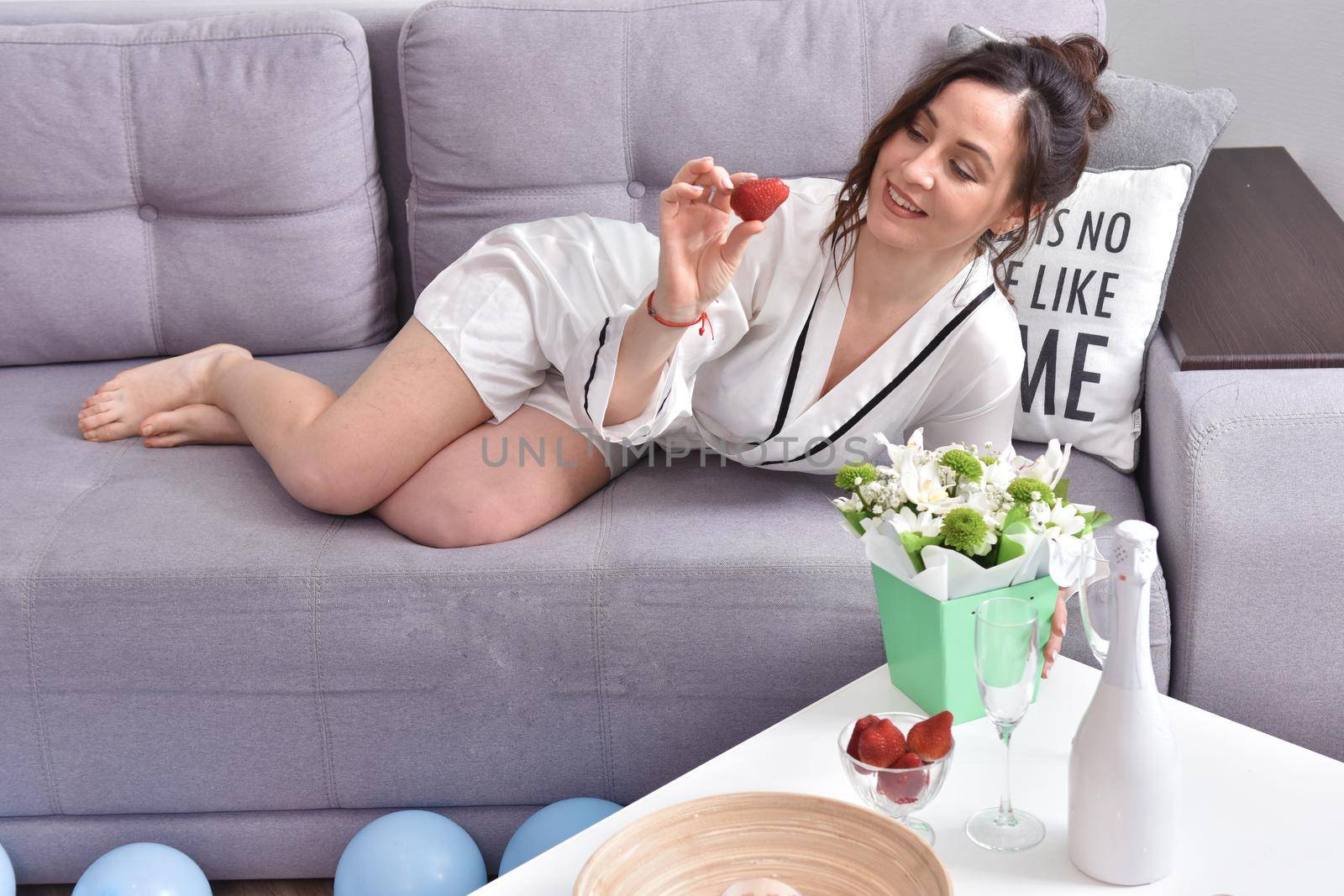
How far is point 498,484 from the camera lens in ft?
5.61

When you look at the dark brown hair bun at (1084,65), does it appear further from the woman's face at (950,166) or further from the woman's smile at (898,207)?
the woman's smile at (898,207)

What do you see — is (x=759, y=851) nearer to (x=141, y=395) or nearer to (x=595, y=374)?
(x=595, y=374)

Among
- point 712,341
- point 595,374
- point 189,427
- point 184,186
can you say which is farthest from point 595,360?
point 184,186

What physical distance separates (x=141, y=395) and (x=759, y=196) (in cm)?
112

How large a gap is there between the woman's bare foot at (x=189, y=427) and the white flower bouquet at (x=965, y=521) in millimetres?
1073

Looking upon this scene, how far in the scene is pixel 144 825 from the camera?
5.47ft

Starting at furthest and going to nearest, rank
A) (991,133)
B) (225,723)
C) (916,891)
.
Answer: (225,723)
(991,133)
(916,891)

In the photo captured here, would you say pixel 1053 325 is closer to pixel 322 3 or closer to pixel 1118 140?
pixel 1118 140

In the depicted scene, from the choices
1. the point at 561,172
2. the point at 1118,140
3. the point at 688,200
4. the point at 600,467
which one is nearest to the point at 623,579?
the point at 600,467

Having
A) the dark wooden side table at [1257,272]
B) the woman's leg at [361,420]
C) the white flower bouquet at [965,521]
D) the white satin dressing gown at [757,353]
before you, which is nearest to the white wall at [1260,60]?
the dark wooden side table at [1257,272]

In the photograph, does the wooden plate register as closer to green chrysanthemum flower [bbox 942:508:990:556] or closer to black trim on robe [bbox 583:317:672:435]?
green chrysanthemum flower [bbox 942:508:990:556]

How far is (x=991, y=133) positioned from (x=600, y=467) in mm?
684

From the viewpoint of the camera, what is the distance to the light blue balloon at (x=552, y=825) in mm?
1521

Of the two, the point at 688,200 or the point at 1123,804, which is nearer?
the point at 1123,804
